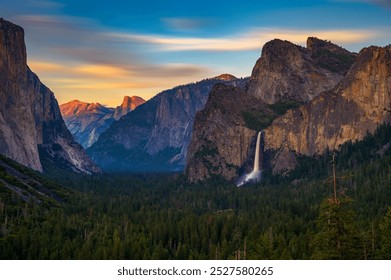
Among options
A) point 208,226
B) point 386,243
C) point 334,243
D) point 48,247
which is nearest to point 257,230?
point 208,226

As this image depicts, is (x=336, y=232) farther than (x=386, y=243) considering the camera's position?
No

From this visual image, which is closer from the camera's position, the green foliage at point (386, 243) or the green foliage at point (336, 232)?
the green foliage at point (336, 232)

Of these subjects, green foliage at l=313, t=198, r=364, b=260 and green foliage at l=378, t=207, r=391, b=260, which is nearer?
green foliage at l=313, t=198, r=364, b=260

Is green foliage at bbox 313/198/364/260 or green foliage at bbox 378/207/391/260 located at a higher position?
green foliage at bbox 313/198/364/260

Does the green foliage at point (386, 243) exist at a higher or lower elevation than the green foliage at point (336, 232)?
lower

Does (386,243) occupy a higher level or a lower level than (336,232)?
lower
